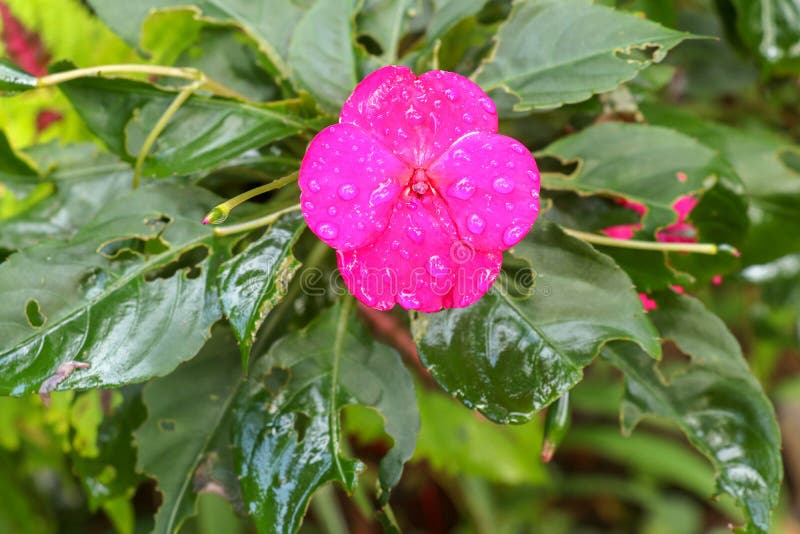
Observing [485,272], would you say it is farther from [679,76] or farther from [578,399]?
[578,399]

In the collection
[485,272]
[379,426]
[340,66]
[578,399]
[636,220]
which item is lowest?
[578,399]

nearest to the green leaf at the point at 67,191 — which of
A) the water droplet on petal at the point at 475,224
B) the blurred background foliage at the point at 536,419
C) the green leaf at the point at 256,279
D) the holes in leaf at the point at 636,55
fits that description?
the blurred background foliage at the point at 536,419

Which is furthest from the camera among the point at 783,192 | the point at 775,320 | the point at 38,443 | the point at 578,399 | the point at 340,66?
the point at 578,399

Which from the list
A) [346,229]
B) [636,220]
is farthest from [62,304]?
[636,220]

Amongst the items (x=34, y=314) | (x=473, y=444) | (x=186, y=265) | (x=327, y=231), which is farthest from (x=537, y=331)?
(x=473, y=444)

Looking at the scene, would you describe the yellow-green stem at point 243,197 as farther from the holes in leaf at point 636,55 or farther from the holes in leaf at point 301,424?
the holes in leaf at point 636,55

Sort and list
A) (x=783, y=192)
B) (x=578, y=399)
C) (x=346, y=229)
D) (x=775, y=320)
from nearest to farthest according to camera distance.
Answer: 1. (x=346, y=229)
2. (x=783, y=192)
3. (x=775, y=320)
4. (x=578, y=399)
